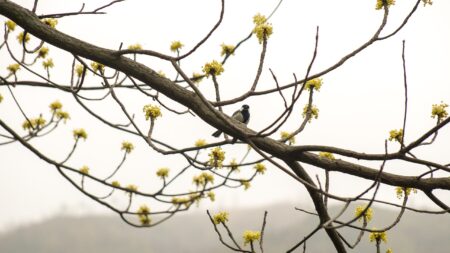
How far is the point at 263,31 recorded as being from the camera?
4.08 meters

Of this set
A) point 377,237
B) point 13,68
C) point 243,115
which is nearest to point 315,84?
point 377,237

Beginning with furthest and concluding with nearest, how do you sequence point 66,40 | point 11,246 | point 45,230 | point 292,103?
point 45,230
point 11,246
point 66,40
point 292,103

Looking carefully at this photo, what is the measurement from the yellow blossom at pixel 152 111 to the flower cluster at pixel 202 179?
80.1 inches

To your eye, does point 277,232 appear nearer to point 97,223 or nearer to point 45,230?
point 97,223

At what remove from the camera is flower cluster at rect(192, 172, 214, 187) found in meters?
6.32

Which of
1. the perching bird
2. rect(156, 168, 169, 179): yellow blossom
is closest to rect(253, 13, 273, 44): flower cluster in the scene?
rect(156, 168, 169, 179): yellow blossom

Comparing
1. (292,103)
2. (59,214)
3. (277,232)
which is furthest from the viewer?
(59,214)

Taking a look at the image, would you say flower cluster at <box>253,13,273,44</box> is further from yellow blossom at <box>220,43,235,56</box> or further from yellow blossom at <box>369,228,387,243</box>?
yellow blossom at <box>369,228,387,243</box>

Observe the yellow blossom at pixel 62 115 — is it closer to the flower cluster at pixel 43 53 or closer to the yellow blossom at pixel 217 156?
the flower cluster at pixel 43 53

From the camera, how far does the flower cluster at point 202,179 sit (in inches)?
249

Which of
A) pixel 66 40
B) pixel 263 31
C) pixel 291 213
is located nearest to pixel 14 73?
pixel 66 40

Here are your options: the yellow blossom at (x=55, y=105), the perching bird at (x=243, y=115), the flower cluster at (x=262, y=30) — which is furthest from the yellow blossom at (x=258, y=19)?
the perching bird at (x=243, y=115)

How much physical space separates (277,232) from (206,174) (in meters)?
152

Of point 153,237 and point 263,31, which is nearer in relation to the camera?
point 263,31
